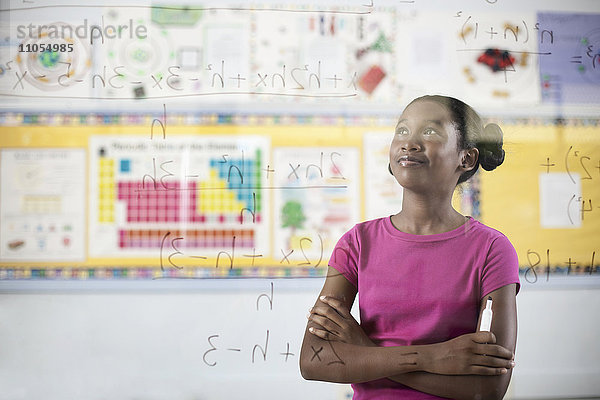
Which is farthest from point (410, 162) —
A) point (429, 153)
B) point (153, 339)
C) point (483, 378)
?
point (153, 339)

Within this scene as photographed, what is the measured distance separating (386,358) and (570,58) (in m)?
0.86

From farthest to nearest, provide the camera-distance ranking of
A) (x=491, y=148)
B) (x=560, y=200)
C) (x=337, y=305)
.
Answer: (x=560, y=200) → (x=491, y=148) → (x=337, y=305)

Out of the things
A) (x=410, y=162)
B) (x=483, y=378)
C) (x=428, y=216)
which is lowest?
(x=483, y=378)

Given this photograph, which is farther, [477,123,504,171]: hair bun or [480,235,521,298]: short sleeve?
[477,123,504,171]: hair bun

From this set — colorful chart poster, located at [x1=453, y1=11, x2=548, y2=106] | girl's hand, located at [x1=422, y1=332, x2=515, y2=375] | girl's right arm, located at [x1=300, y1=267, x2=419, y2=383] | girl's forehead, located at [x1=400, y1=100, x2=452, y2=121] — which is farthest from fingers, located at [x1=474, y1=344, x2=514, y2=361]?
colorful chart poster, located at [x1=453, y1=11, x2=548, y2=106]

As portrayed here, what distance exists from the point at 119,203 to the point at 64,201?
0.13 metres

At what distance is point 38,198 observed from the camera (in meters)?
1.18

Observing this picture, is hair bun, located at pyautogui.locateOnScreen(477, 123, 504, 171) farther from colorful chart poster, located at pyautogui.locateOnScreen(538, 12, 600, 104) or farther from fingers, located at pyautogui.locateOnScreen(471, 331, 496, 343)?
fingers, located at pyautogui.locateOnScreen(471, 331, 496, 343)

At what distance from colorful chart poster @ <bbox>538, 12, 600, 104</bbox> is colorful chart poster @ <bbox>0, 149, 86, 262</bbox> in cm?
110

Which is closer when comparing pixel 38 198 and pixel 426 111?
pixel 426 111

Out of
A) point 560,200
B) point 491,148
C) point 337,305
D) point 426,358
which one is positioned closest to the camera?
point 426,358

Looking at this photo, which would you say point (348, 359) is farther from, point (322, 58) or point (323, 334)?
point (322, 58)

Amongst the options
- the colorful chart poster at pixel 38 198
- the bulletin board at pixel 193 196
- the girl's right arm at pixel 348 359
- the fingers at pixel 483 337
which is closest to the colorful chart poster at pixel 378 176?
the bulletin board at pixel 193 196

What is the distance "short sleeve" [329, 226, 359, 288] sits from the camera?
1.01m
